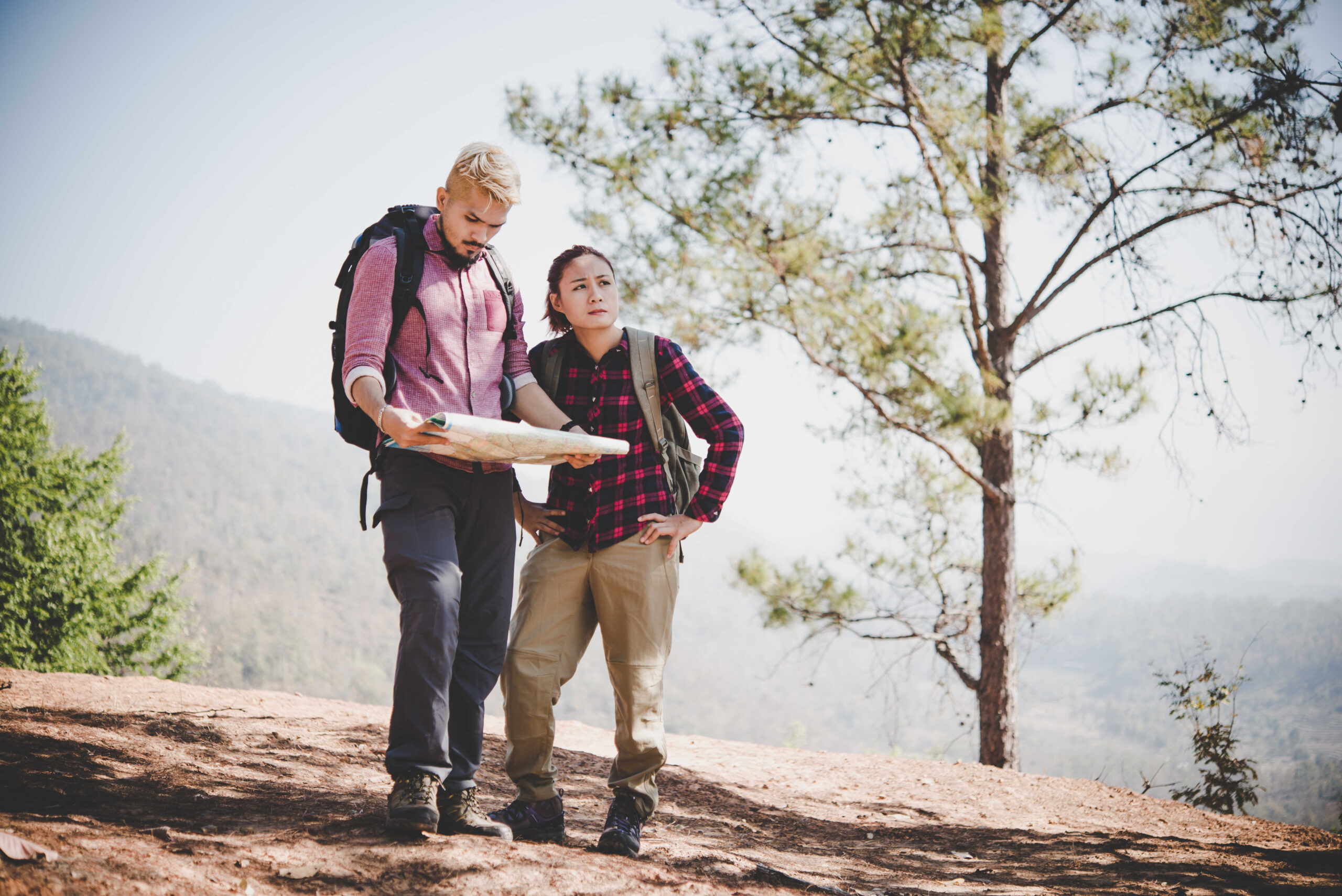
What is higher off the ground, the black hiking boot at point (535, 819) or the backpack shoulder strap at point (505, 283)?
the backpack shoulder strap at point (505, 283)

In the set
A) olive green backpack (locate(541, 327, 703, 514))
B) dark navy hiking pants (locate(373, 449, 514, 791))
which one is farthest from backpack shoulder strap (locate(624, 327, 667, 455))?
dark navy hiking pants (locate(373, 449, 514, 791))

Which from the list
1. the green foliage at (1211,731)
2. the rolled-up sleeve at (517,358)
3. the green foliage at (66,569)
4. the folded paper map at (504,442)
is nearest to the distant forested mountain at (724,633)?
the green foliage at (1211,731)

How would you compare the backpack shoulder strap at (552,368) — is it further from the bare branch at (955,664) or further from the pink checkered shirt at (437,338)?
the bare branch at (955,664)

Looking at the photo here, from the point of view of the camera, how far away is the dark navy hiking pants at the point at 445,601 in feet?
5.75

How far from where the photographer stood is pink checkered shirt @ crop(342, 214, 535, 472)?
1.84 m

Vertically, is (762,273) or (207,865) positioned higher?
(762,273)

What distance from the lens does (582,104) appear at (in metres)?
5.71

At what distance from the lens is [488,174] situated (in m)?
1.92

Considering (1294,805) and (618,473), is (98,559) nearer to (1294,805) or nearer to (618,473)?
(618,473)

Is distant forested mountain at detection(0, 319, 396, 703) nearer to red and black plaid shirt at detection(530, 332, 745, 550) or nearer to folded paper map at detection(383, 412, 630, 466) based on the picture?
red and black plaid shirt at detection(530, 332, 745, 550)

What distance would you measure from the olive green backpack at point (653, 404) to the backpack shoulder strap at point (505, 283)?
157 mm

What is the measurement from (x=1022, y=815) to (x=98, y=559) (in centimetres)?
1619

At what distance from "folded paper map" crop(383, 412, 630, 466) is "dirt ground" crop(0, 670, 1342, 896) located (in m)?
0.86

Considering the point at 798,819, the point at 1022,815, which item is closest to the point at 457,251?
the point at 798,819
